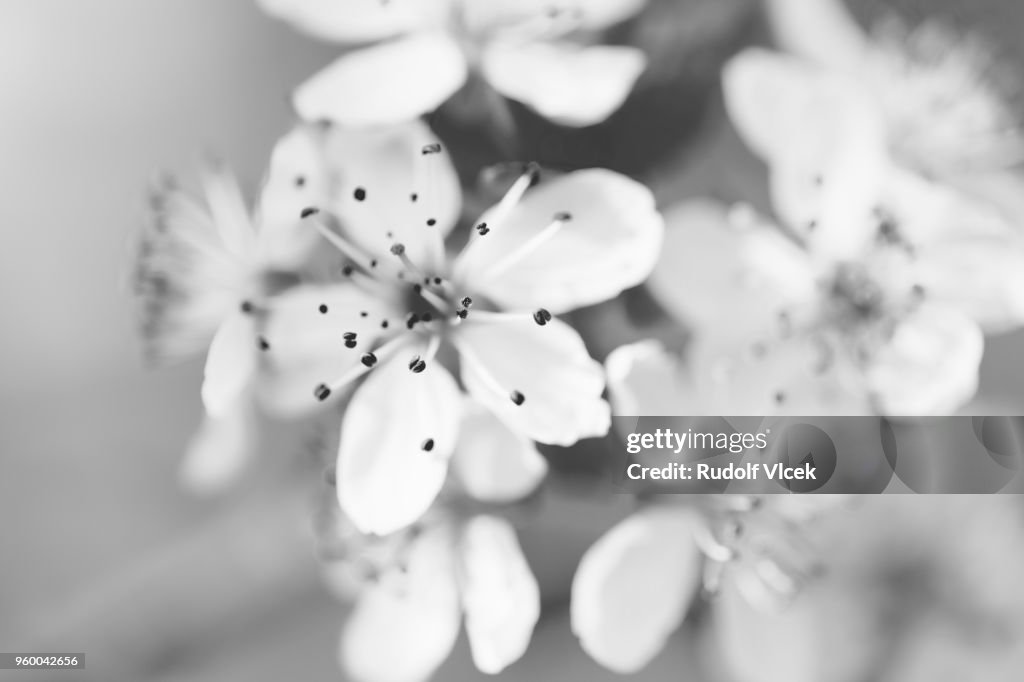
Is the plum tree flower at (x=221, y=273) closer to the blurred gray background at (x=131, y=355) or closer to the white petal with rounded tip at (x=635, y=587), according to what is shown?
the blurred gray background at (x=131, y=355)

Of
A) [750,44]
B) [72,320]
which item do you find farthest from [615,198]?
[72,320]

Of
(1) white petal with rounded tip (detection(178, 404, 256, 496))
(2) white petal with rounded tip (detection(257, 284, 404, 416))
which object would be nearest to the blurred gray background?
(1) white petal with rounded tip (detection(178, 404, 256, 496))

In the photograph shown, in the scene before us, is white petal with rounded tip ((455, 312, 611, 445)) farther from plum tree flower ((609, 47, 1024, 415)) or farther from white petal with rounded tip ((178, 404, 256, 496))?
white petal with rounded tip ((178, 404, 256, 496))

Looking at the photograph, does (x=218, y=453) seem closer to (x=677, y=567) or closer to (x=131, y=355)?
(x=131, y=355)

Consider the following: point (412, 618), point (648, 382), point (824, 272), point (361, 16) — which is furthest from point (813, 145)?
point (412, 618)

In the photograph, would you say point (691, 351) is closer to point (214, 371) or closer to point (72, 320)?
point (214, 371)

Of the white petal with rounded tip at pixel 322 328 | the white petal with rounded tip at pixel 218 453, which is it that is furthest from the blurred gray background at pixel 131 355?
the white petal with rounded tip at pixel 322 328

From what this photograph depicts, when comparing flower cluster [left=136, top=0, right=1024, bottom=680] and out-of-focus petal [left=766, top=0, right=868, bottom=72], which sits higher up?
out-of-focus petal [left=766, top=0, right=868, bottom=72]
